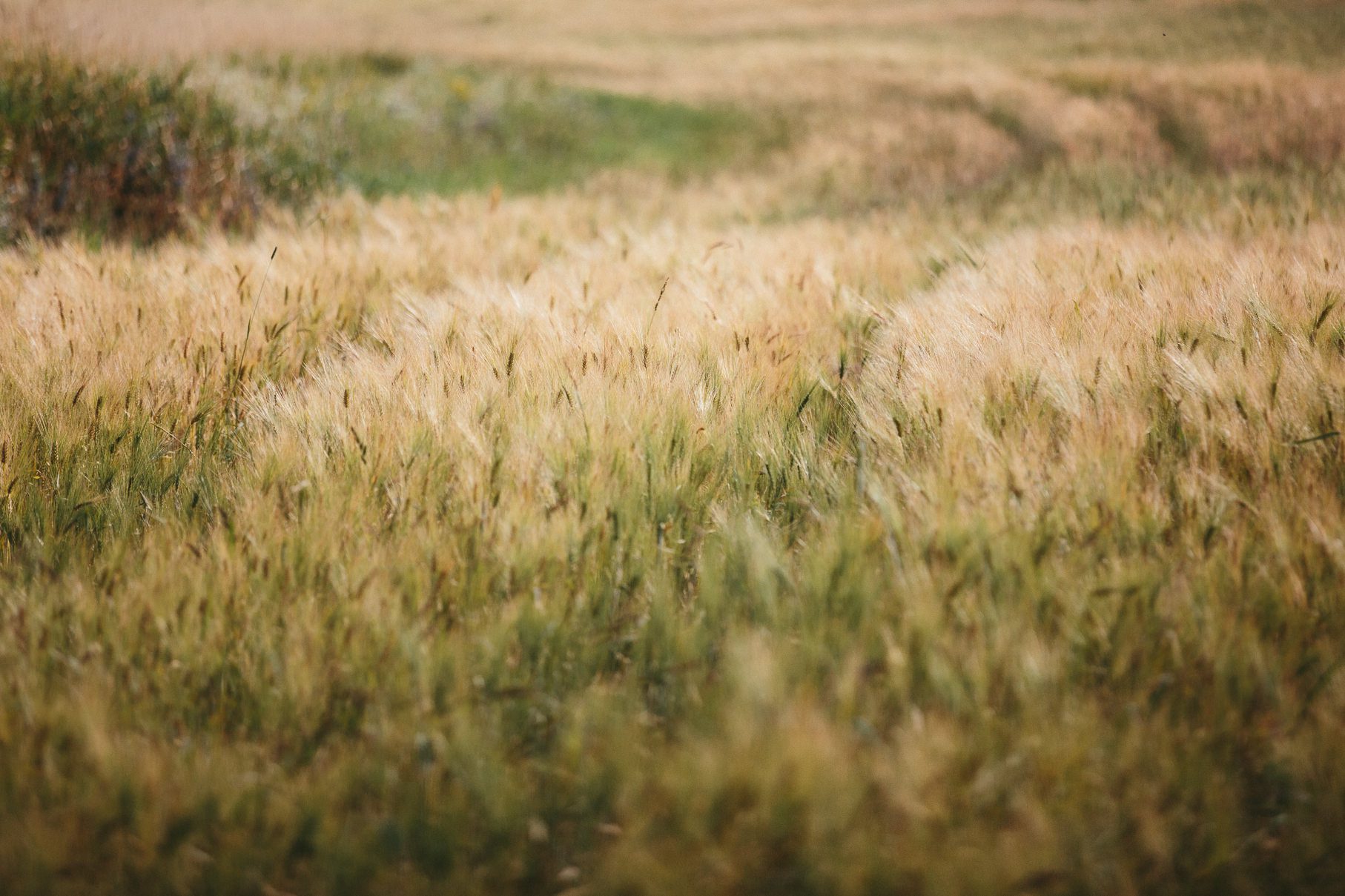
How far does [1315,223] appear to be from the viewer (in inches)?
128

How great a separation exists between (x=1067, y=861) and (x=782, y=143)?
369 inches

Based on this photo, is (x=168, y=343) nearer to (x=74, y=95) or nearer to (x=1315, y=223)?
(x=74, y=95)

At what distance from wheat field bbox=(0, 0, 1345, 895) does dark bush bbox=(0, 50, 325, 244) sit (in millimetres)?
1353

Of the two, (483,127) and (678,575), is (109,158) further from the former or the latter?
(483,127)

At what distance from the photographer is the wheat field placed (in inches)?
35.3

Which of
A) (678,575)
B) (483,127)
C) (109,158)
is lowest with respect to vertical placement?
(678,575)

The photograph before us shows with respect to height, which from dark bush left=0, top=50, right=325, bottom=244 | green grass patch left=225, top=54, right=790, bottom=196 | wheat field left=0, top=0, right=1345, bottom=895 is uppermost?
green grass patch left=225, top=54, right=790, bottom=196

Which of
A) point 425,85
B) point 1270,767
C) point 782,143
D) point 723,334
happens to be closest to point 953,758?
point 1270,767

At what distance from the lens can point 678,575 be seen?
1420 mm

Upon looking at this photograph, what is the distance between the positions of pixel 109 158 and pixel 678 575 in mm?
Result: 4694

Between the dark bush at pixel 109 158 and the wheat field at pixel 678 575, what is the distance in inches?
53.3

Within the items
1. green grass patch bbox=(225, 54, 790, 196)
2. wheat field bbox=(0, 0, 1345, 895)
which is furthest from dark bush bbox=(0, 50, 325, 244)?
wheat field bbox=(0, 0, 1345, 895)

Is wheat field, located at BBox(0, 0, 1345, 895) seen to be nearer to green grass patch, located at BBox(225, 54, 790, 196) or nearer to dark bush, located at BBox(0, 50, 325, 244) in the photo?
dark bush, located at BBox(0, 50, 325, 244)

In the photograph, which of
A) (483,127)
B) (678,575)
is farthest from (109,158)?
(483,127)
